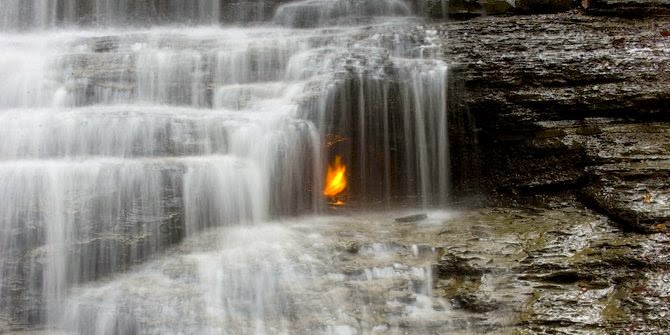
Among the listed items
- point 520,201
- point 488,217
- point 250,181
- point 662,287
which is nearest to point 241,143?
point 250,181

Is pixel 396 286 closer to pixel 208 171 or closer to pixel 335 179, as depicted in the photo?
pixel 208 171

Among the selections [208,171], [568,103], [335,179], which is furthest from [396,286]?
[568,103]

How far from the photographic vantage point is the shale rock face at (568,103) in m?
7.41

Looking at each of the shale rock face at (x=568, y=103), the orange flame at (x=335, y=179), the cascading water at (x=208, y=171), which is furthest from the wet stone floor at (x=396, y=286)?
the orange flame at (x=335, y=179)

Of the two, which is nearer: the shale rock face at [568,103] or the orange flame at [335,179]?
the shale rock face at [568,103]

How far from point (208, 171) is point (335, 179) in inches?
96.1

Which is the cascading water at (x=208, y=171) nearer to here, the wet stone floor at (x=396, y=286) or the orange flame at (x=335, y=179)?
the wet stone floor at (x=396, y=286)

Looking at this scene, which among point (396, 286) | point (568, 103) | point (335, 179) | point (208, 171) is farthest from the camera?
point (335, 179)

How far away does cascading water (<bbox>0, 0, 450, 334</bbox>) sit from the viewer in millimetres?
5594

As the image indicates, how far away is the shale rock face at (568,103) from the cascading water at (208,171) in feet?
2.44

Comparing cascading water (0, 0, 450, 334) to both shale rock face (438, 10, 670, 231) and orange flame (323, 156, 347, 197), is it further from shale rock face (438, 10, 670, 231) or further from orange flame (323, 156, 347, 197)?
shale rock face (438, 10, 670, 231)

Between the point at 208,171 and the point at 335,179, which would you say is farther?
the point at 335,179

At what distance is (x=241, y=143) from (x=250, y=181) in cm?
63

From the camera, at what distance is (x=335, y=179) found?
887 cm
